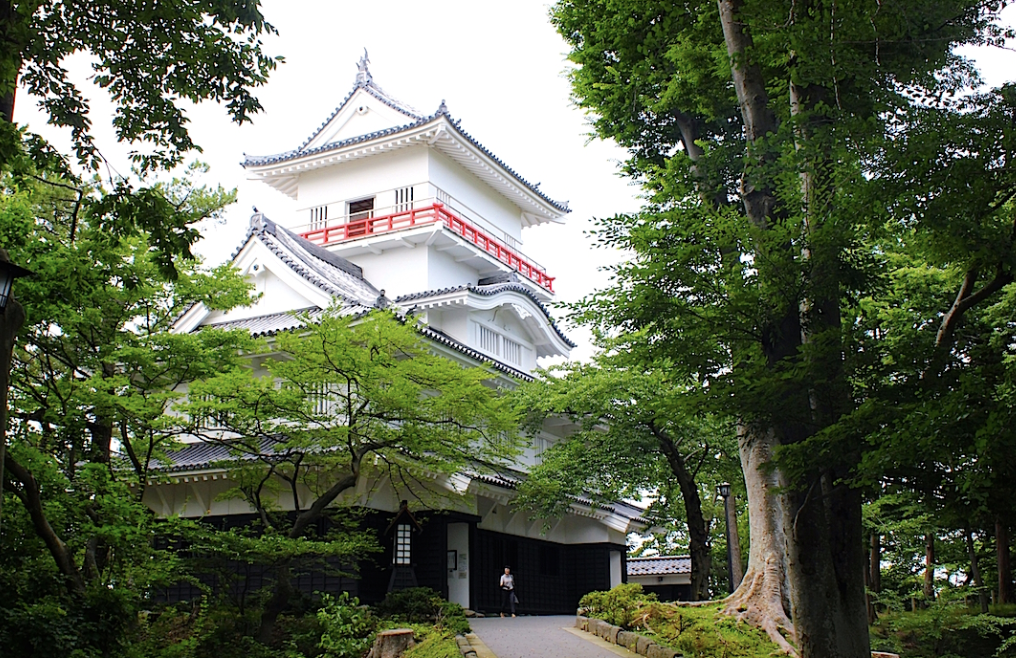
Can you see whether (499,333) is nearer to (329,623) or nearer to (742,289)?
(329,623)

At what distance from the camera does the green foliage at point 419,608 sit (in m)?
15.6

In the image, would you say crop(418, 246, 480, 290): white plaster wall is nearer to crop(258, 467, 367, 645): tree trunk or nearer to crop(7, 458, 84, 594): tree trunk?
crop(258, 467, 367, 645): tree trunk

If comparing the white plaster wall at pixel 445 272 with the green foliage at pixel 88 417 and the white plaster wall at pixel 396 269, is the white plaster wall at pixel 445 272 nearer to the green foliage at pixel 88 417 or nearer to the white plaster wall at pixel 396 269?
the white plaster wall at pixel 396 269

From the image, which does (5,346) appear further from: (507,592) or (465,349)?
(507,592)

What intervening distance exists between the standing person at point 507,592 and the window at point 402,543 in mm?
3202

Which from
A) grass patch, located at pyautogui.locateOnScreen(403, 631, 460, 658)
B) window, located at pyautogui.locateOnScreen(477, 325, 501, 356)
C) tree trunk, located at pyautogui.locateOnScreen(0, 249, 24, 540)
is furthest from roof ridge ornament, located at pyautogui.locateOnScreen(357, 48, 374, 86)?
tree trunk, located at pyautogui.locateOnScreen(0, 249, 24, 540)

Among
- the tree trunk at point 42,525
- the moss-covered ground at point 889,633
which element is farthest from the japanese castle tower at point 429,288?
the tree trunk at point 42,525

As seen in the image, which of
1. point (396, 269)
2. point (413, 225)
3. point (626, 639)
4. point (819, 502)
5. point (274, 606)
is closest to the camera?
point (819, 502)

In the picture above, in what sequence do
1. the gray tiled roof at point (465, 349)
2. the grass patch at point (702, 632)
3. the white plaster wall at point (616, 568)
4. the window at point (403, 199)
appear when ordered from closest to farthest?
the grass patch at point (702, 632) < the gray tiled roof at point (465, 349) < the white plaster wall at point (616, 568) < the window at point (403, 199)

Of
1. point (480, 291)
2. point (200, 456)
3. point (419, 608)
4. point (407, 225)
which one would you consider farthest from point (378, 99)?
point (419, 608)

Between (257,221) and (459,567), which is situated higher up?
(257,221)

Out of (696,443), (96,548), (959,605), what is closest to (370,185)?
(696,443)

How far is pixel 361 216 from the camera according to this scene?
28.8 meters

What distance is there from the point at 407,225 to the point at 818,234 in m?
20.7
